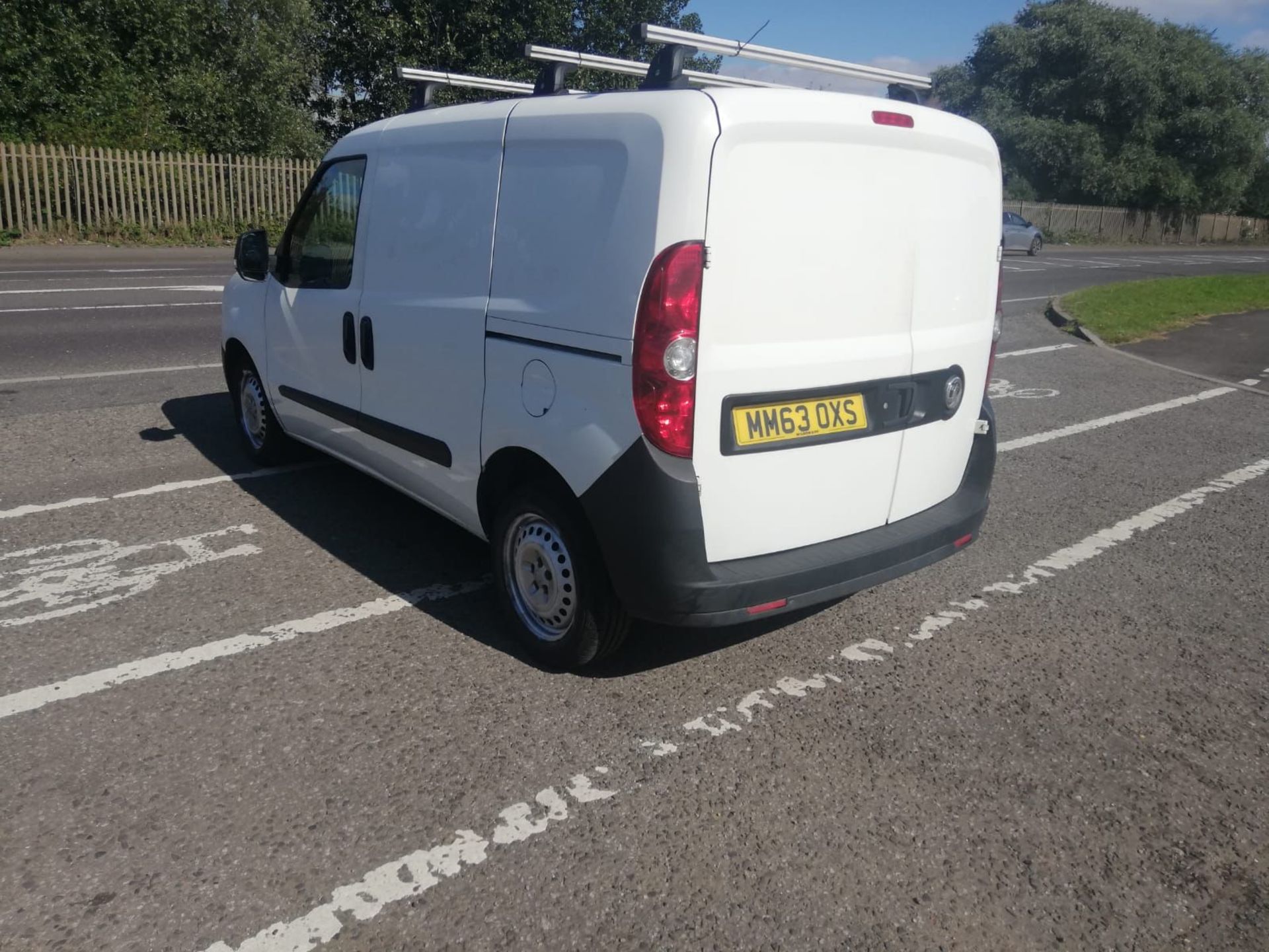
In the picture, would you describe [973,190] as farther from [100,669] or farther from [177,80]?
[177,80]

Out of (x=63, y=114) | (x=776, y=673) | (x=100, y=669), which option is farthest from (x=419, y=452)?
(x=63, y=114)

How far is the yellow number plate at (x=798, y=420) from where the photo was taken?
3277 millimetres

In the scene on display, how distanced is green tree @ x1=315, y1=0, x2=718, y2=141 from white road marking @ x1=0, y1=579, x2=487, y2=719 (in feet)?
84.1

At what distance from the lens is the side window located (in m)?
4.79

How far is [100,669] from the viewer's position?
3615 mm

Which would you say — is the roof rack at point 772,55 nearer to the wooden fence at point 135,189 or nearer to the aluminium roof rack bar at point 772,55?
the aluminium roof rack bar at point 772,55

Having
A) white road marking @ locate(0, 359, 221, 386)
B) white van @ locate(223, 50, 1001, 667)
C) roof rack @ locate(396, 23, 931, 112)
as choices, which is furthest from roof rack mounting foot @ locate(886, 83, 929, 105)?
white road marking @ locate(0, 359, 221, 386)

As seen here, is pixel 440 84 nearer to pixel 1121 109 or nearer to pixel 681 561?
pixel 681 561

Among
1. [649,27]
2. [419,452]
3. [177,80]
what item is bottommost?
[419,452]

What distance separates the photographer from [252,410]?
6.15 metres

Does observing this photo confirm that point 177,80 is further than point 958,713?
Yes

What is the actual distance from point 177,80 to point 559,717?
2557 centimetres

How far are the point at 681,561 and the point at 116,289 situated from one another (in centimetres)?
1287

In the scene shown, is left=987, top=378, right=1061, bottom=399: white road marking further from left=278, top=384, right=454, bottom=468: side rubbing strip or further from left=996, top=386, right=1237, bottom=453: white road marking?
left=278, top=384, right=454, bottom=468: side rubbing strip
